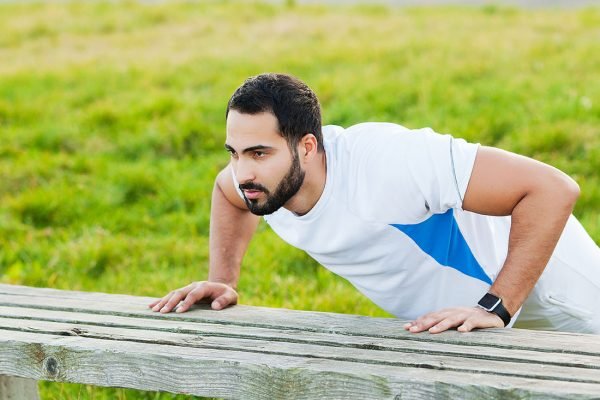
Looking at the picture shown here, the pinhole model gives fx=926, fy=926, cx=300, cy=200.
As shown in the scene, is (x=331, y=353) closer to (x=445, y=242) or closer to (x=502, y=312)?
(x=502, y=312)

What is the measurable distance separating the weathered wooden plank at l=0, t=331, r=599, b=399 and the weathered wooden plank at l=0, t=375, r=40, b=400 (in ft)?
1.39

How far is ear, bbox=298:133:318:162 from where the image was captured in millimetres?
3158

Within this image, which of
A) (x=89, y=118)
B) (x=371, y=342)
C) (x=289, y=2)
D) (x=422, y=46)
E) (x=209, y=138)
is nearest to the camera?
(x=371, y=342)

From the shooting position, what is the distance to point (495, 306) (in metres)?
2.96

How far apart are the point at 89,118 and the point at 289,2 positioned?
6.15 meters

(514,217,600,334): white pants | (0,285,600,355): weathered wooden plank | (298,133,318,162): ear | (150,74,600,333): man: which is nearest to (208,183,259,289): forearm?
(150,74,600,333): man

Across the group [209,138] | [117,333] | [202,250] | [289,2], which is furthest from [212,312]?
[289,2]

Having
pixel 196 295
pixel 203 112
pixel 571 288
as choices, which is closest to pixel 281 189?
pixel 196 295

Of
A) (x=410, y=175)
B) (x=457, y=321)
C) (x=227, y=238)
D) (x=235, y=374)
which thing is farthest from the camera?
(x=227, y=238)

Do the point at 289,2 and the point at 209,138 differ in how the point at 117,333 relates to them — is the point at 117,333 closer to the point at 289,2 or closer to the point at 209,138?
the point at 209,138

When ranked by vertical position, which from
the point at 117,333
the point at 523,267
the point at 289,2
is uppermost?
the point at 289,2

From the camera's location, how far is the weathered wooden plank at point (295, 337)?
8.46ft

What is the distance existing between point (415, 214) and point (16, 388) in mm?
1591

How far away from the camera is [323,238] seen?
3262 mm
